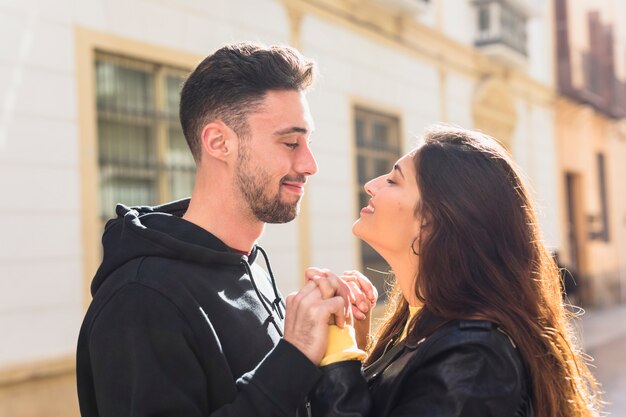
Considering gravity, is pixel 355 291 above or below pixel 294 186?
below

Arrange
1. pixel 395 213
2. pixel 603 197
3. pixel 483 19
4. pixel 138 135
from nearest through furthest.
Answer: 1. pixel 395 213
2. pixel 138 135
3. pixel 483 19
4. pixel 603 197

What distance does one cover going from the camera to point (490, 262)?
201 cm

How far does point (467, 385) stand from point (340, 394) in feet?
0.99

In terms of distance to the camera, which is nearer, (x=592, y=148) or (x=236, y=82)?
(x=236, y=82)

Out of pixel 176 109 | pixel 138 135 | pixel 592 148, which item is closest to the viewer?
pixel 138 135

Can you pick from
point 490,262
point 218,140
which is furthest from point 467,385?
point 218,140

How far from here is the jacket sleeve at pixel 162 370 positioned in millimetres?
1765

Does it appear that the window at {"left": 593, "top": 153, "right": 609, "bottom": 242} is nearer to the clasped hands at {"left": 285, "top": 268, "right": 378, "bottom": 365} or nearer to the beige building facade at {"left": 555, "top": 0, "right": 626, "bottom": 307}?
the beige building facade at {"left": 555, "top": 0, "right": 626, "bottom": 307}

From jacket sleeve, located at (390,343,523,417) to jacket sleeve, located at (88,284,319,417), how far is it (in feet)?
0.83

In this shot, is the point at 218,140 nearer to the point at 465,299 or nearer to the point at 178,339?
the point at 178,339

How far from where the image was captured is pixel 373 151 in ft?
31.0

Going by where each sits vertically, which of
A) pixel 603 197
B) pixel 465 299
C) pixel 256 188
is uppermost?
pixel 603 197

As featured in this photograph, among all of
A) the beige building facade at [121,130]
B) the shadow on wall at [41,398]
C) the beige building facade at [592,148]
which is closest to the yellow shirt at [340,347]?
the beige building facade at [121,130]

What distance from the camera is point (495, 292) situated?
1.98 m
